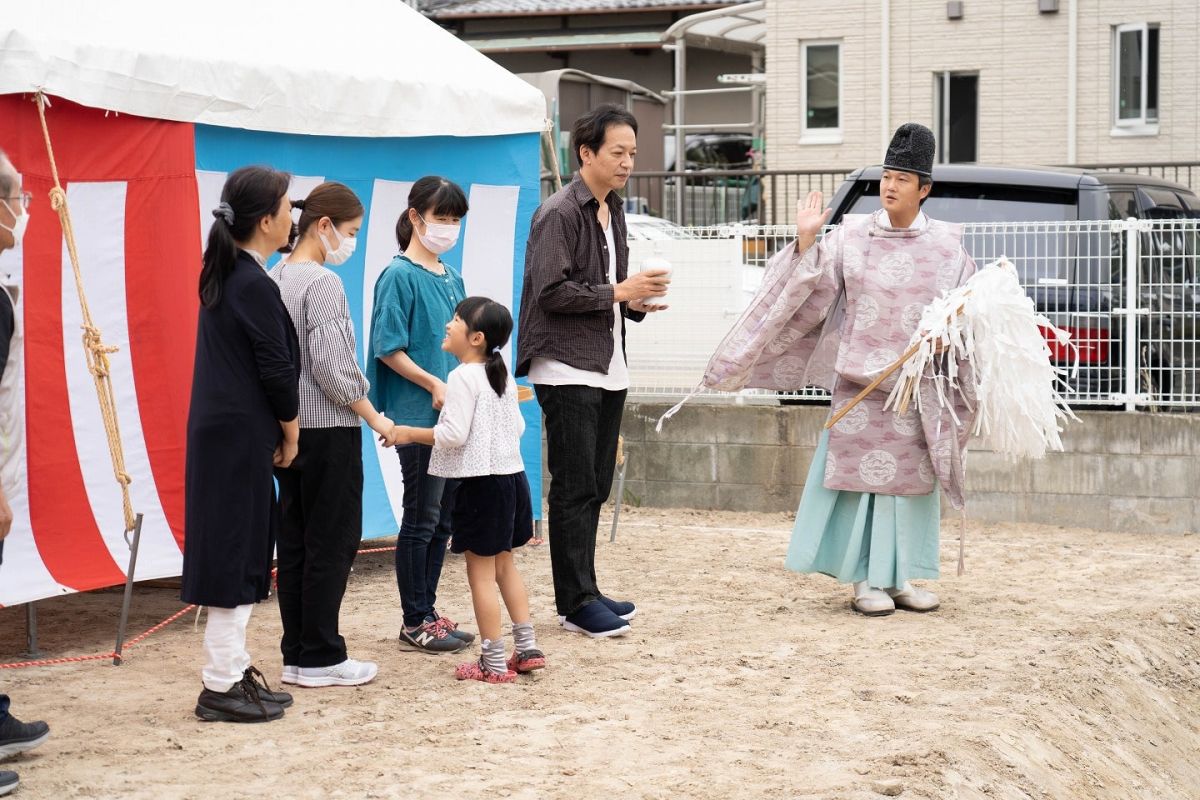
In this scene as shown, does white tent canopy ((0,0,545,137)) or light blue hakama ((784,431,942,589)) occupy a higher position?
white tent canopy ((0,0,545,137))

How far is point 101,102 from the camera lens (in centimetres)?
556

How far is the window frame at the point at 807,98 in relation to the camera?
769 inches

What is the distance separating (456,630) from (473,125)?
2.63m

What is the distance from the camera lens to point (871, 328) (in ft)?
20.2

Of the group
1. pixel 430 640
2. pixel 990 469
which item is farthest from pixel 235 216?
pixel 990 469

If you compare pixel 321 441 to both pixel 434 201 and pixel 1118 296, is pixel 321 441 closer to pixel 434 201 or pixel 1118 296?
pixel 434 201

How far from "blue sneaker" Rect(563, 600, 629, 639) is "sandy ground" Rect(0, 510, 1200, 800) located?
0.07 metres

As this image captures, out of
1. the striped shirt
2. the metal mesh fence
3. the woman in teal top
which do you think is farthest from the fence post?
the striped shirt

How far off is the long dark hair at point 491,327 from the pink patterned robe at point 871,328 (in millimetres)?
1640

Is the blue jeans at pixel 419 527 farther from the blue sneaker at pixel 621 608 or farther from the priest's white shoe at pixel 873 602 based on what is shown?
the priest's white shoe at pixel 873 602

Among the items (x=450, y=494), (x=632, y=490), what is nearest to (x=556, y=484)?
(x=450, y=494)

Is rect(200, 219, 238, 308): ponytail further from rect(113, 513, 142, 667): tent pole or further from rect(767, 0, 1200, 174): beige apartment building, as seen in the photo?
rect(767, 0, 1200, 174): beige apartment building

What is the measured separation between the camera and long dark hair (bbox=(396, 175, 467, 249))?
5.34 m

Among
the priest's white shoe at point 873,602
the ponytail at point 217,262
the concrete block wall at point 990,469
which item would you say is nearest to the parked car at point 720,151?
the concrete block wall at point 990,469
